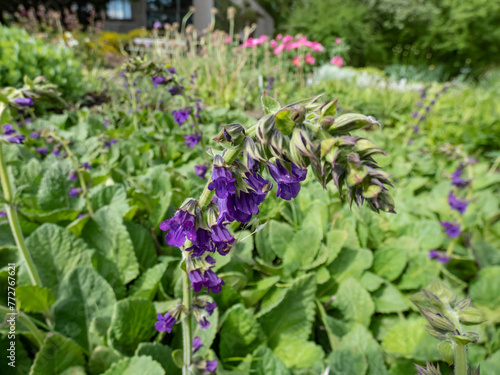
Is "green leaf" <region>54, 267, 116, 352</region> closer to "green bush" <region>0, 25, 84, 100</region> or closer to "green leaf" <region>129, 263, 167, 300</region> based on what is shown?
"green leaf" <region>129, 263, 167, 300</region>

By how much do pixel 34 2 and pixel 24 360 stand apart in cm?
2314

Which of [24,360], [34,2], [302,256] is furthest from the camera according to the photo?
[34,2]

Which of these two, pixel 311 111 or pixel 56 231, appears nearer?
pixel 311 111

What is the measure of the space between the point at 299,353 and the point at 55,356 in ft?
3.29

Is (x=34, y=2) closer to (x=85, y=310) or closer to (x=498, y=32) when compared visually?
(x=85, y=310)

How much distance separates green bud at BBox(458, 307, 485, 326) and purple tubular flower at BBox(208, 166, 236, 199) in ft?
1.87

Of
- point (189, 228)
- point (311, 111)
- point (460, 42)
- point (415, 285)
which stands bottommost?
point (415, 285)

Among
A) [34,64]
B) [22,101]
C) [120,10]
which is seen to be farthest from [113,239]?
[120,10]

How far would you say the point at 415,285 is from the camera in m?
1.98

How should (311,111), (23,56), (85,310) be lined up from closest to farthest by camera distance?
(311,111)
(85,310)
(23,56)

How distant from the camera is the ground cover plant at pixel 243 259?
2.05 ft

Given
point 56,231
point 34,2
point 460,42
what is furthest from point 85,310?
point 460,42

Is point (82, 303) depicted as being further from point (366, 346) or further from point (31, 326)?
point (366, 346)

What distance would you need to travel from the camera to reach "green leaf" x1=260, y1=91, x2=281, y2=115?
624 millimetres
